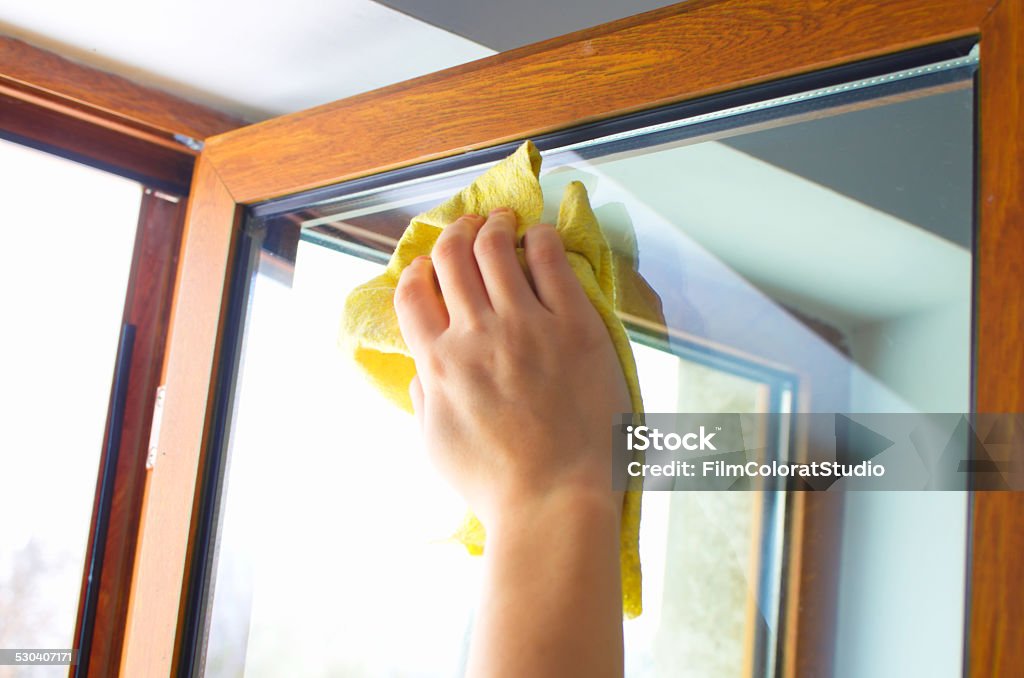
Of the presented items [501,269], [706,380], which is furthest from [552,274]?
[706,380]

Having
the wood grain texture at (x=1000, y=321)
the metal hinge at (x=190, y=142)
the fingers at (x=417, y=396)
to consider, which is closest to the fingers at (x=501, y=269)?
the fingers at (x=417, y=396)

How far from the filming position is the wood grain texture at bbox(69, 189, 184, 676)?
0.94 metres

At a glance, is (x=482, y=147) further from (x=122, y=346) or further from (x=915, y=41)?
(x=122, y=346)

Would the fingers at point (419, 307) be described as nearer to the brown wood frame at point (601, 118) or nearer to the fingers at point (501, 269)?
the fingers at point (501, 269)

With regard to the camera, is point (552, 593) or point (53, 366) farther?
point (53, 366)

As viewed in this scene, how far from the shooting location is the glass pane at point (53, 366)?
926 mm

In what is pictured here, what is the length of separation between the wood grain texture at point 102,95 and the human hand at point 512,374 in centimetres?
53

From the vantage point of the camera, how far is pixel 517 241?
595 millimetres

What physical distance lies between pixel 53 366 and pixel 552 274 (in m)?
0.70

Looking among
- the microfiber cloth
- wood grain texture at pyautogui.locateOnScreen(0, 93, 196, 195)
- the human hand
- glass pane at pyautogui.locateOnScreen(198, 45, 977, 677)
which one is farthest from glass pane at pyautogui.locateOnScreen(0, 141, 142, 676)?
the human hand

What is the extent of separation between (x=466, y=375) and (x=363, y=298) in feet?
0.53

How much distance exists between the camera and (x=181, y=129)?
956 mm

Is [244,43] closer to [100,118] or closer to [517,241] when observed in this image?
[100,118]

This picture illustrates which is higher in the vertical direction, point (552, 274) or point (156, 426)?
point (552, 274)
